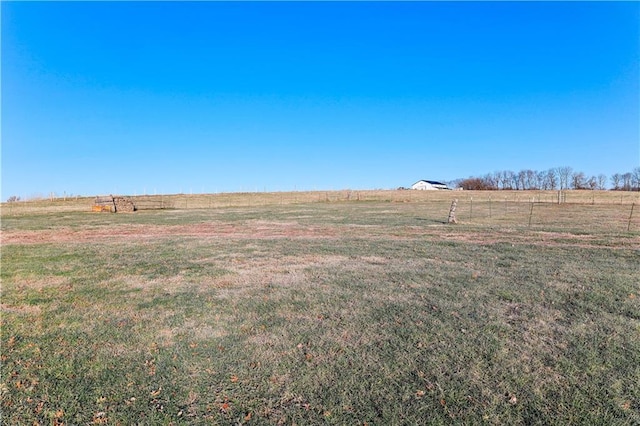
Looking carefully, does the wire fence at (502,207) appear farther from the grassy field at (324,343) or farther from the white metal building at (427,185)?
the white metal building at (427,185)

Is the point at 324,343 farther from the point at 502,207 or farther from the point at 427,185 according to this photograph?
the point at 427,185

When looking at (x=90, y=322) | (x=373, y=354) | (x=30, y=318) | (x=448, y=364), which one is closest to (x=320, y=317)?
(x=373, y=354)

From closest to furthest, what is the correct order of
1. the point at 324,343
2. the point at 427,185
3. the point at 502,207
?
the point at 324,343
the point at 502,207
the point at 427,185

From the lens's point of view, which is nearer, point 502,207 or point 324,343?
point 324,343

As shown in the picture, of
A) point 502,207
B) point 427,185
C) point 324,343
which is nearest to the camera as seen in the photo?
point 324,343

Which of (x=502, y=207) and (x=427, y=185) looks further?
(x=427, y=185)

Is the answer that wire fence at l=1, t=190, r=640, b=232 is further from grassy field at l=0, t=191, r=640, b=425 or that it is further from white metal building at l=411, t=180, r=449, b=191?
white metal building at l=411, t=180, r=449, b=191

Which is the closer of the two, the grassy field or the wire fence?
the grassy field

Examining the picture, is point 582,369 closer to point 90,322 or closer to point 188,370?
point 188,370

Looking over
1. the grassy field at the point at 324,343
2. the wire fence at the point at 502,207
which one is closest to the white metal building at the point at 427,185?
the wire fence at the point at 502,207

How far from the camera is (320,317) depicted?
18.6ft

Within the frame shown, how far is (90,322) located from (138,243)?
32.0 feet

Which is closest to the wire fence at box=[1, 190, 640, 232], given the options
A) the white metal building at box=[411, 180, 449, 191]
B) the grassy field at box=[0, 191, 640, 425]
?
the grassy field at box=[0, 191, 640, 425]

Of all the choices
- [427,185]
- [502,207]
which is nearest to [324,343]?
[502,207]
